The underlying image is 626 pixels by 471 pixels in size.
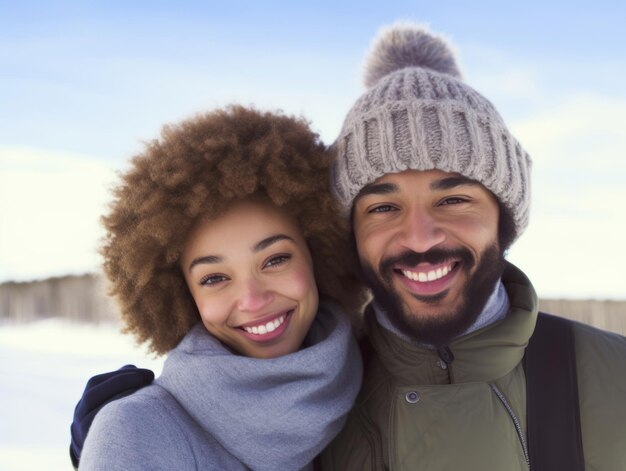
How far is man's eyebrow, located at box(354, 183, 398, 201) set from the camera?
2.33m

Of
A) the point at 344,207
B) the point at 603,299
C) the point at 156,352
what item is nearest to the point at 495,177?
the point at 344,207

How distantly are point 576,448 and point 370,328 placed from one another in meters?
0.79

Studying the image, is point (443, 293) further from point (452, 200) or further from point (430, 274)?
point (452, 200)

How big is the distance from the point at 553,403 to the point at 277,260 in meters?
0.96

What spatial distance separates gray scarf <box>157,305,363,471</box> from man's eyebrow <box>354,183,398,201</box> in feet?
1.66

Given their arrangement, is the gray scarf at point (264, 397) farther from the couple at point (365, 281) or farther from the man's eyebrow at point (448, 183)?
the man's eyebrow at point (448, 183)

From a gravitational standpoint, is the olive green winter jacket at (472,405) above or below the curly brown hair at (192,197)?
below

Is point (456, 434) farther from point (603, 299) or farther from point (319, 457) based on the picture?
point (603, 299)

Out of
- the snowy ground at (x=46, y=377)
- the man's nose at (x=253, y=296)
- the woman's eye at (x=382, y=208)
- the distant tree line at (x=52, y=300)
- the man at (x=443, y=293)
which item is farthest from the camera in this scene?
the distant tree line at (x=52, y=300)

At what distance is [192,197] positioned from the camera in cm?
225

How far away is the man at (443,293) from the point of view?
209 centimetres

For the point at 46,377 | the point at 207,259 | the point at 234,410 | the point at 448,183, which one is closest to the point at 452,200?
the point at 448,183

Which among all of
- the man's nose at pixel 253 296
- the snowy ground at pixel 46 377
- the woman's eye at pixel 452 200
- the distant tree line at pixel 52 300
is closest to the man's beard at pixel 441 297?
the woman's eye at pixel 452 200

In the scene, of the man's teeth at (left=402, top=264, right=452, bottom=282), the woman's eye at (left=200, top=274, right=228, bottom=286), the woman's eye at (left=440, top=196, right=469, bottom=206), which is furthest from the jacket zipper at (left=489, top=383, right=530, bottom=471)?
the woman's eye at (left=200, top=274, right=228, bottom=286)
